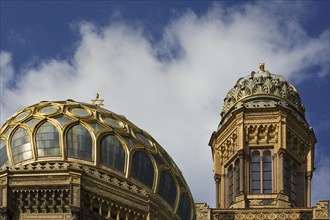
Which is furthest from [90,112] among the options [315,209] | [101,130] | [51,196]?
[315,209]

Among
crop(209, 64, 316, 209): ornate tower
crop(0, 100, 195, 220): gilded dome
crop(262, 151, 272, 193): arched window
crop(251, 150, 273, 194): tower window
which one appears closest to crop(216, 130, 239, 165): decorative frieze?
crop(209, 64, 316, 209): ornate tower

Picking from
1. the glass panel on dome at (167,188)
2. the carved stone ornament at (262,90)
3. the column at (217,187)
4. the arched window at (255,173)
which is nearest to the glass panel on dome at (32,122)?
the glass panel on dome at (167,188)

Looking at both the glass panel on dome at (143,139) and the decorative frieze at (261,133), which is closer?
the glass panel on dome at (143,139)

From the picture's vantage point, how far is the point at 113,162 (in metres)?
58.2

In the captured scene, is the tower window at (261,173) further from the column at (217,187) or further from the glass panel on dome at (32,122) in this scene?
the glass panel on dome at (32,122)

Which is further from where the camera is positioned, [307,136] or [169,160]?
[307,136]

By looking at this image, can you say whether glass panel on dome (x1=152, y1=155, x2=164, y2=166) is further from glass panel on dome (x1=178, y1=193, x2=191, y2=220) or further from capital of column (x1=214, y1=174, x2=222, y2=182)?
capital of column (x1=214, y1=174, x2=222, y2=182)

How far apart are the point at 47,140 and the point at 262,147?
1661 cm

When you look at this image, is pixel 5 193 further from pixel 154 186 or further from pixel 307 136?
pixel 307 136

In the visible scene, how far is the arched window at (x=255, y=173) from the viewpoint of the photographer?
233ft

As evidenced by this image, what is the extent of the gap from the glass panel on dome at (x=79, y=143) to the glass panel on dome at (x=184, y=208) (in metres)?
4.59

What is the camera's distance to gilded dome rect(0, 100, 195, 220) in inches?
2281

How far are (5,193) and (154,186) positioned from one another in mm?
6552

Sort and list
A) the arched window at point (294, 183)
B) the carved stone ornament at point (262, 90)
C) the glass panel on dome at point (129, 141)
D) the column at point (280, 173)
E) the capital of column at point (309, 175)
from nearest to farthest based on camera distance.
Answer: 1. the glass panel on dome at point (129, 141)
2. the column at point (280, 173)
3. the arched window at point (294, 183)
4. the capital of column at point (309, 175)
5. the carved stone ornament at point (262, 90)
